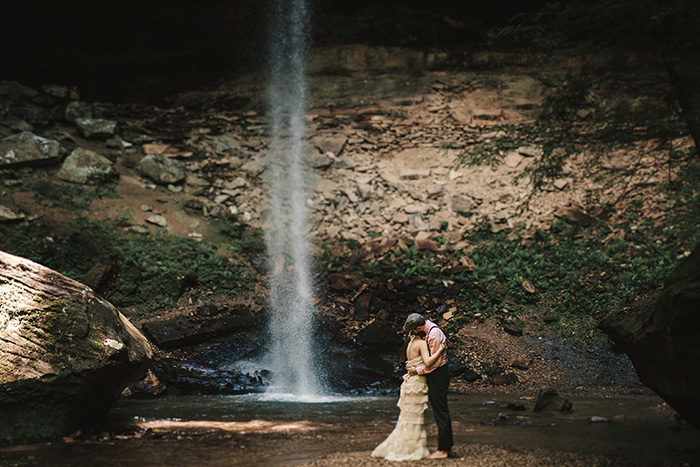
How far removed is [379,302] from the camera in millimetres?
10586

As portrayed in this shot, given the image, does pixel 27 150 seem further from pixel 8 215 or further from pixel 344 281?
pixel 344 281

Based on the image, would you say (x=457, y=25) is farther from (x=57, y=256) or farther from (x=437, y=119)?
(x=57, y=256)

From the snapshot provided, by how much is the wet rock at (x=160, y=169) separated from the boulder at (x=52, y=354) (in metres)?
9.86

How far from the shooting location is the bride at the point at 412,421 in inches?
164

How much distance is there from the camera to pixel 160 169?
14719 mm

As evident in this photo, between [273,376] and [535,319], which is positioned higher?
[535,319]

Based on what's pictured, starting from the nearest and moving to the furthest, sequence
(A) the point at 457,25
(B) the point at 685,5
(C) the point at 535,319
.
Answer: (B) the point at 685,5 < (C) the point at 535,319 < (A) the point at 457,25

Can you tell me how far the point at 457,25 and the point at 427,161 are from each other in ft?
19.4

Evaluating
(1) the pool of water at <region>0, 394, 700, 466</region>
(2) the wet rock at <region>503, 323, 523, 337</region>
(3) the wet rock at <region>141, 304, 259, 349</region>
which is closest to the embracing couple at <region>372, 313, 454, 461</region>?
(1) the pool of water at <region>0, 394, 700, 466</region>

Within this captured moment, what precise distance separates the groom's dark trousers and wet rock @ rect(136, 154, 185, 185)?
12328mm

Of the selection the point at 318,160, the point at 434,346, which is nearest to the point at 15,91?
the point at 318,160

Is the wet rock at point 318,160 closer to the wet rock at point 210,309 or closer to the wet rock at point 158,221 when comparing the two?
the wet rock at point 158,221

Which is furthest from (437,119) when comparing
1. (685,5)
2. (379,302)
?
(685,5)

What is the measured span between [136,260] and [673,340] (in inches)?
432
